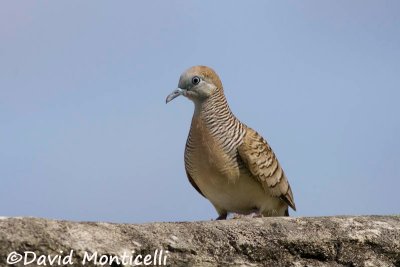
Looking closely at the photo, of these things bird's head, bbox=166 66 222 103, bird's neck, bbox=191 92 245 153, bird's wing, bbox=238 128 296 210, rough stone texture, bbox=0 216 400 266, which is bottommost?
rough stone texture, bbox=0 216 400 266

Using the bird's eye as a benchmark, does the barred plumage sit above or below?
below

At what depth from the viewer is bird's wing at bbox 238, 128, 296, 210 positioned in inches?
320

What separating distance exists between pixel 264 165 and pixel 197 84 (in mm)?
1068

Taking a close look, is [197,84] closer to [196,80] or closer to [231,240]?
[196,80]

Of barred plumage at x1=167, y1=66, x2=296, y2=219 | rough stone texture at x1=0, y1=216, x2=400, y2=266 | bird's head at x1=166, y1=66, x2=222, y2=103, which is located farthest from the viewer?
bird's head at x1=166, y1=66, x2=222, y2=103

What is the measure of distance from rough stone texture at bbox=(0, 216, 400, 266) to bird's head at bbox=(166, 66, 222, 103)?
10.0ft

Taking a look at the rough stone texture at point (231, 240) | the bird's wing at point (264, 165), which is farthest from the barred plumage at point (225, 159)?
the rough stone texture at point (231, 240)

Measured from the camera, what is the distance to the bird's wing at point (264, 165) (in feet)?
26.7

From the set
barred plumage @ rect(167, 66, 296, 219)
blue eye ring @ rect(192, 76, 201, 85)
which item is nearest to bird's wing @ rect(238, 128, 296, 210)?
barred plumage @ rect(167, 66, 296, 219)

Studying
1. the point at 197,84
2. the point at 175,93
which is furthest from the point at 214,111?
the point at 175,93

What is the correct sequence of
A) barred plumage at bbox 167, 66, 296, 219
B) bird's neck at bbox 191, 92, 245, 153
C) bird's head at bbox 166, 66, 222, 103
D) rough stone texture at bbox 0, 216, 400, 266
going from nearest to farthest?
rough stone texture at bbox 0, 216, 400, 266 < barred plumage at bbox 167, 66, 296, 219 < bird's neck at bbox 191, 92, 245, 153 < bird's head at bbox 166, 66, 222, 103

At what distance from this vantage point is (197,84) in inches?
333

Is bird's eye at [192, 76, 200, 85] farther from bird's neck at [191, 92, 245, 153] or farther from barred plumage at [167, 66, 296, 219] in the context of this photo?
bird's neck at [191, 92, 245, 153]

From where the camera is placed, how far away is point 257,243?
523 cm
